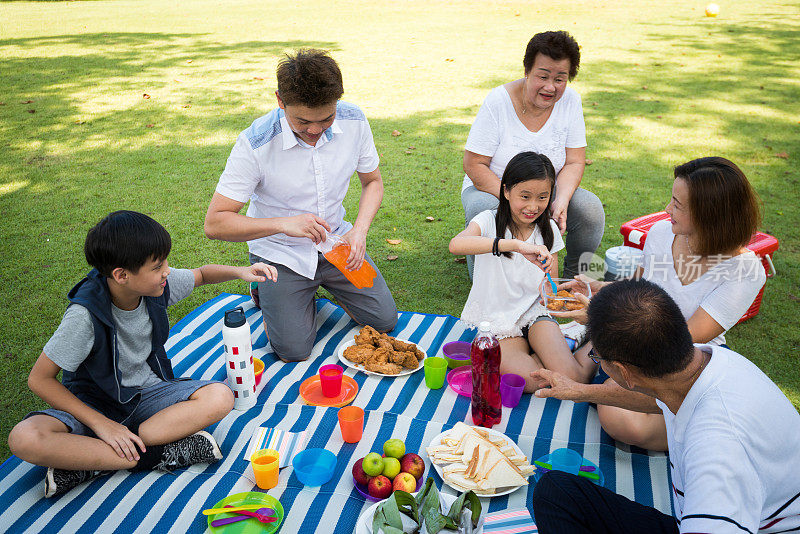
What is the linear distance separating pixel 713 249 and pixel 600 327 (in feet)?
5.16

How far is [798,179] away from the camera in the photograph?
6.66m

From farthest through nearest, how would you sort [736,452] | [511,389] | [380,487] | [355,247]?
[355,247], [511,389], [380,487], [736,452]

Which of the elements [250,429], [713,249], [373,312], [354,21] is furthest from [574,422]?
[354,21]

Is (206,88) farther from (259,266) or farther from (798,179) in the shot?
(798,179)

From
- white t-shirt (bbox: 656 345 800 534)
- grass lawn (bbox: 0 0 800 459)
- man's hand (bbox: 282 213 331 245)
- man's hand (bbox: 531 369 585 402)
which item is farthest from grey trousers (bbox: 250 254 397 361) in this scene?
white t-shirt (bbox: 656 345 800 534)

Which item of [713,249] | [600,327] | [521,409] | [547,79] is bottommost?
[521,409]

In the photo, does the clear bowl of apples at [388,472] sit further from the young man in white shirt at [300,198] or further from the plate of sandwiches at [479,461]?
the young man in white shirt at [300,198]

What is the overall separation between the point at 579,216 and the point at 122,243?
11.0ft

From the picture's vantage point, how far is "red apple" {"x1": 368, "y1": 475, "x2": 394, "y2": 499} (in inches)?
110

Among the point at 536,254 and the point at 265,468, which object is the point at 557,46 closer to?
the point at 536,254

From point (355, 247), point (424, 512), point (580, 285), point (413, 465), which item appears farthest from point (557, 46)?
point (424, 512)

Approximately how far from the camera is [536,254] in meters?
3.64

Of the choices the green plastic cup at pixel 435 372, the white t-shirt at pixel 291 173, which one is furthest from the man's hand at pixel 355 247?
the green plastic cup at pixel 435 372

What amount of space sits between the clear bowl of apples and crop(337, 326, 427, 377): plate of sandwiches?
0.89 meters
